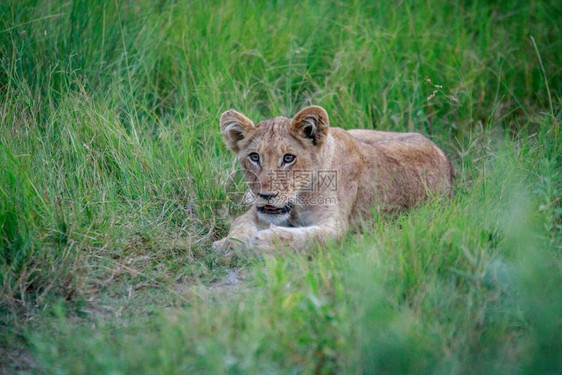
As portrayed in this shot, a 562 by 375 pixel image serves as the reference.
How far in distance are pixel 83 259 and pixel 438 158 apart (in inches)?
118

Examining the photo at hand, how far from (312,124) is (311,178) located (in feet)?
1.30

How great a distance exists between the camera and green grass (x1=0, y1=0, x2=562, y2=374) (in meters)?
3.27

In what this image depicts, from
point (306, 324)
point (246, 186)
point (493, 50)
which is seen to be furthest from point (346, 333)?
point (493, 50)

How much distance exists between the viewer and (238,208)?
5.27 m

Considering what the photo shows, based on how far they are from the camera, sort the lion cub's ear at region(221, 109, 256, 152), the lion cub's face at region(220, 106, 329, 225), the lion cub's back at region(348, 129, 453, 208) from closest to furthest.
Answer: the lion cub's face at region(220, 106, 329, 225) < the lion cub's ear at region(221, 109, 256, 152) < the lion cub's back at region(348, 129, 453, 208)

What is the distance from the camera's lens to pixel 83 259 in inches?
165

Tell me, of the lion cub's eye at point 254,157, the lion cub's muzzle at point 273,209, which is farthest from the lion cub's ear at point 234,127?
the lion cub's muzzle at point 273,209

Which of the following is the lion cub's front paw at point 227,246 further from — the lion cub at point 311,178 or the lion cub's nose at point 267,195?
the lion cub's nose at point 267,195

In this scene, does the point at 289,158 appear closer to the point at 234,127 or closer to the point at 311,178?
the point at 311,178

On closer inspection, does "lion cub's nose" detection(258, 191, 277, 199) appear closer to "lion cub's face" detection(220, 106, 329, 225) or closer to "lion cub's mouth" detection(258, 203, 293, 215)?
"lion cub's face" detection(220, 106, 329, 225)

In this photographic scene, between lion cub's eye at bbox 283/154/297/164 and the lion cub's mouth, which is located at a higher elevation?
lion cub's eye at bbox 283/154/297/164

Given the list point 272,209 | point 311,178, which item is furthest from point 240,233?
point 311,178

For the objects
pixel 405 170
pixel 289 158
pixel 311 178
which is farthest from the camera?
pixel 405 170

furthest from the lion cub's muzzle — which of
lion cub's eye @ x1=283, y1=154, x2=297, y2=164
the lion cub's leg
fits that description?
lion cub's eye @ x1=283, y1=154, x2=297, y2=164
